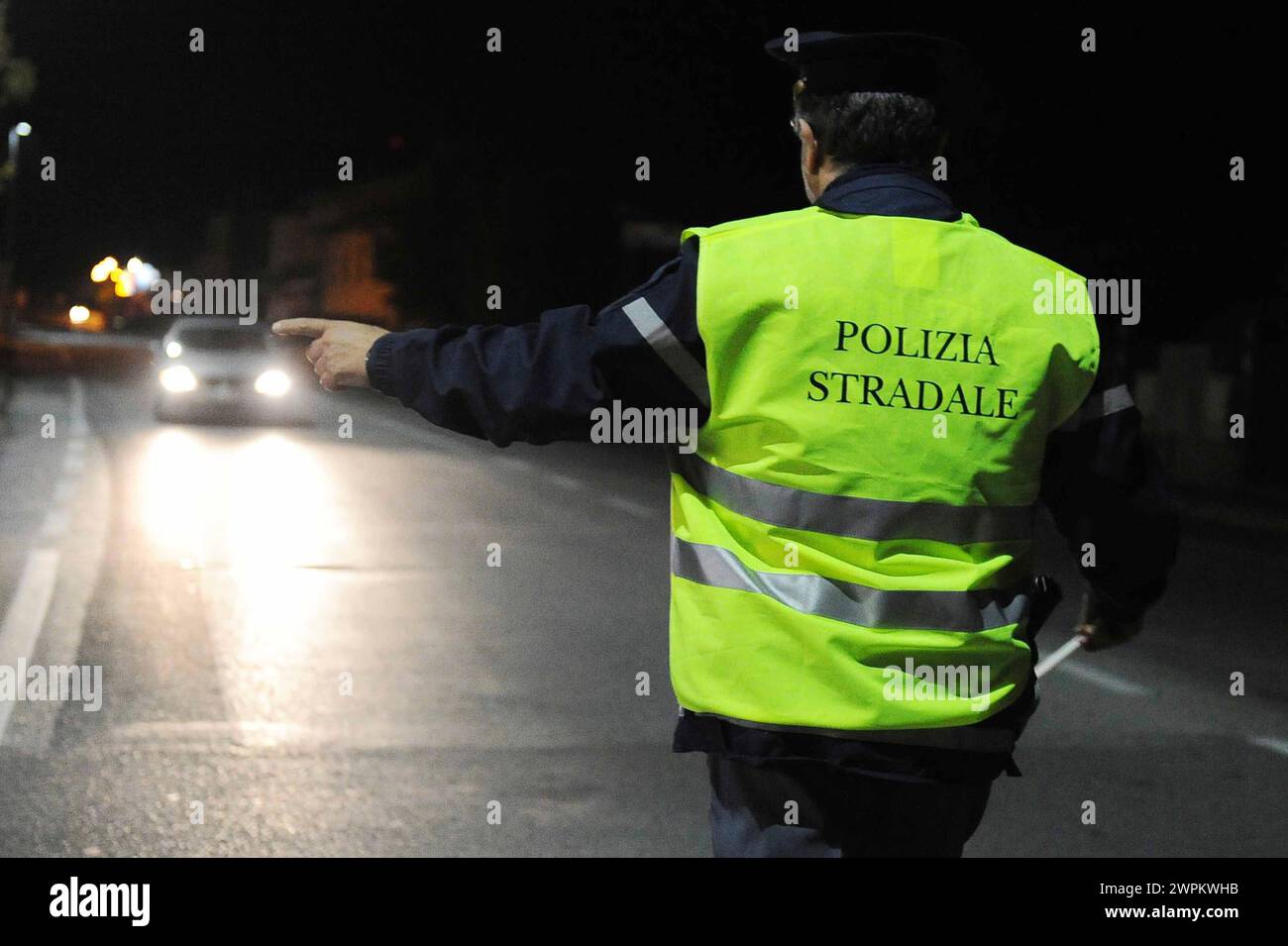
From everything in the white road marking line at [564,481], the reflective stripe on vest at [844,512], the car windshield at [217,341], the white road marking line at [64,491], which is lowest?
the white road marking line at [564,481]

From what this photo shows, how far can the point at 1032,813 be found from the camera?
639cm

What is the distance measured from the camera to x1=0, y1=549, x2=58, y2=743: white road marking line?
8.86 meters

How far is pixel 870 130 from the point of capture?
2842 mm

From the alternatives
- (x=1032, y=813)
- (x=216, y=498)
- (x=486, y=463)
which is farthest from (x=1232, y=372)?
(x=1032, y=813)

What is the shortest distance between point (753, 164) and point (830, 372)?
31439 mm

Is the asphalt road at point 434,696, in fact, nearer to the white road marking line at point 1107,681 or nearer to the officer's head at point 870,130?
the white road marking line at point 1107,681

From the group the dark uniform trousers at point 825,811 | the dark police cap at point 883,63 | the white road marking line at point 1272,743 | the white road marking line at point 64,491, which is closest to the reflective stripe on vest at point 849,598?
the dark uniform trousers at point 825,811

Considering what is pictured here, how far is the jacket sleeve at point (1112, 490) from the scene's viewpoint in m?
2.85

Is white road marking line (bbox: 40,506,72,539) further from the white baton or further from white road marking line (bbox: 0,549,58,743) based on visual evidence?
the white baton

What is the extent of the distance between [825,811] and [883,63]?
1048 millimetres

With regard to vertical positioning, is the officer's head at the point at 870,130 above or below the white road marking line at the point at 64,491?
above

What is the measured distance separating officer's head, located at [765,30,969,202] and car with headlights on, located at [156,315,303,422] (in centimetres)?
2408

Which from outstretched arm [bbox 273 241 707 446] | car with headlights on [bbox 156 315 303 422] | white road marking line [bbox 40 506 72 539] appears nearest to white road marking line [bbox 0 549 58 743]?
white road marking line [bbox 40 506 72 539]

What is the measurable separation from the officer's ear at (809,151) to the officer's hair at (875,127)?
14mm
